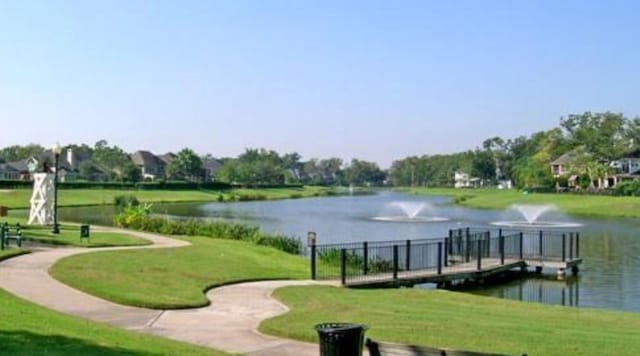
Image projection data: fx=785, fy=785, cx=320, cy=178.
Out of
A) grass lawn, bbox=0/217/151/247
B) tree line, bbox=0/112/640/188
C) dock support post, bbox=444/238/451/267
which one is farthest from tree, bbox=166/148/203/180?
dock support post, bbox=444/238/451/267

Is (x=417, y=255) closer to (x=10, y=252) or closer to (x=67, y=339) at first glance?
(x=10, y=252)

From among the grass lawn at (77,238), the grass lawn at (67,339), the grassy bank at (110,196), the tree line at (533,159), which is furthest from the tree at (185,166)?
the grass lawn at (67,339)

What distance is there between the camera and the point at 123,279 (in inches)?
785

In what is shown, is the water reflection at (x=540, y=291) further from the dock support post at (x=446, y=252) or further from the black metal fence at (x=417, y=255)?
the dock support post at (x=446, y=252)

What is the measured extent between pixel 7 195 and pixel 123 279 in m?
73.3

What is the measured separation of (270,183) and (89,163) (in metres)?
44.7

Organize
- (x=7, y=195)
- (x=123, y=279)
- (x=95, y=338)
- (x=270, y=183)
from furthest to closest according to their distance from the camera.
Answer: (x=270, y=183)
(x=7, y=195)
(x=123, y=279)
(x=95, y=338)

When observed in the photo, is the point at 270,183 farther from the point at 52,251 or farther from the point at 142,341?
the point at 142,341

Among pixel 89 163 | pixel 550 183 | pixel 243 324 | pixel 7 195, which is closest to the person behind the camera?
pixel 243 324

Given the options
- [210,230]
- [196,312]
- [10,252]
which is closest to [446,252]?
[210,230]

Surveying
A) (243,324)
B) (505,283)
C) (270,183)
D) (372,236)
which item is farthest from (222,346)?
(270,183)

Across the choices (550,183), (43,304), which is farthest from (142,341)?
(550,183)

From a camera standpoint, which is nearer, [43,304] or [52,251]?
[43,304]

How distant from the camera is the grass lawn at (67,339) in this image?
10.8 metres
